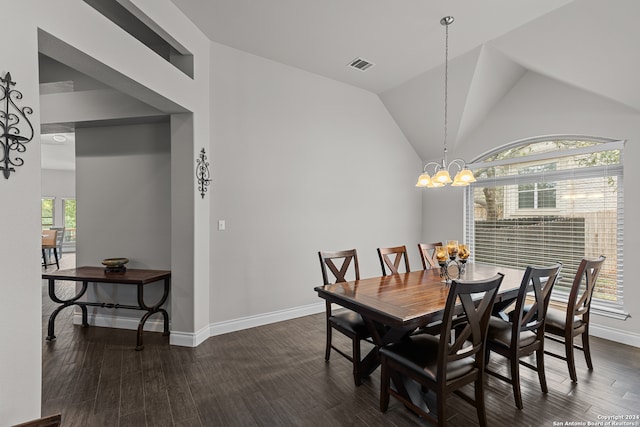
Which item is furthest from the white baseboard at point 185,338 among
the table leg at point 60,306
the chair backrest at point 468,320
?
the chair backrest at point 468,320

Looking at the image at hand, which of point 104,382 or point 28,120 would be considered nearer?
point 28,120

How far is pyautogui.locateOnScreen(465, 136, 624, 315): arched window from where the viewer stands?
11.3ft

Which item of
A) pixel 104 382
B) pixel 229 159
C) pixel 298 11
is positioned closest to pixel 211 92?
pixel 229 159

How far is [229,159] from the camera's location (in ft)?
11.8

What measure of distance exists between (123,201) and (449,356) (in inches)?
149

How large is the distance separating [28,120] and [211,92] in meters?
2.04

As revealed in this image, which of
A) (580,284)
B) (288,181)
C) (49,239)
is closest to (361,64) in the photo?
(288,181)

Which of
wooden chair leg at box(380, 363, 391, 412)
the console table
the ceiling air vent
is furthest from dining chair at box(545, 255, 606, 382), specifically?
the console table

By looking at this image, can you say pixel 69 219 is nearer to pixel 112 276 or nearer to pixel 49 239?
pixel 49 239

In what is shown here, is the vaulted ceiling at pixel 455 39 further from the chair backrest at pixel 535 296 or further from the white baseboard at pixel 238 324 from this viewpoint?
the white baseboard at pixel 238 324

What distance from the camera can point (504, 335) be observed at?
2285 mm

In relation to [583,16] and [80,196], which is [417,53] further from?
[80,196]

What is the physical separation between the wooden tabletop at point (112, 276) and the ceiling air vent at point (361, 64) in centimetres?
340

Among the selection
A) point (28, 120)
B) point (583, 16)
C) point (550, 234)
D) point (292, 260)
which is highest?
point (583, 16)
